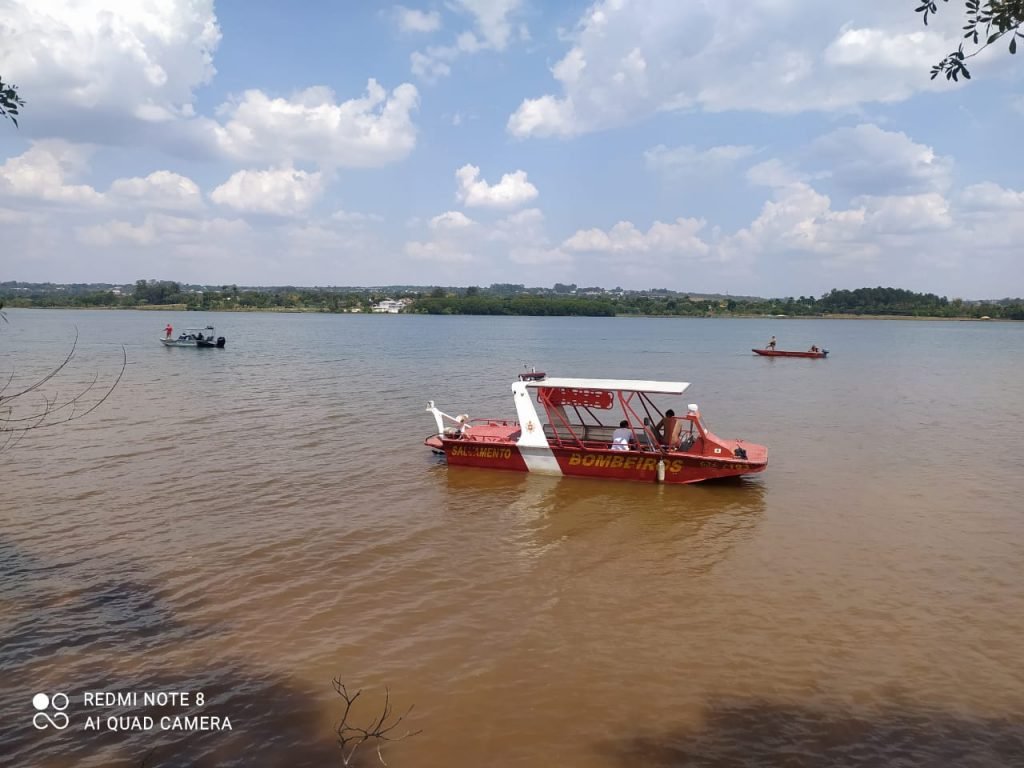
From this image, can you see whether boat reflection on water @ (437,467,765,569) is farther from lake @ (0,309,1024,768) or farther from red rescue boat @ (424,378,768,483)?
red rescue boat @ (424,378,768,483)

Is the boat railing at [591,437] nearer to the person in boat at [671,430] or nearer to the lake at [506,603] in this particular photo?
the person in boat at [671,430]

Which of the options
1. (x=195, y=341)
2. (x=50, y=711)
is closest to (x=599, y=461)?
(x=50, y=711)

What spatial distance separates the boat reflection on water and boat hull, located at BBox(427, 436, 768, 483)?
0.72 ft

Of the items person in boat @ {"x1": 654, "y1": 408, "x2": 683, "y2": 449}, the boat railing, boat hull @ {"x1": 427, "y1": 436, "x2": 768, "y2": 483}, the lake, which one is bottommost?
the lake

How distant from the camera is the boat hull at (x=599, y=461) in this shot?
53.2 feet

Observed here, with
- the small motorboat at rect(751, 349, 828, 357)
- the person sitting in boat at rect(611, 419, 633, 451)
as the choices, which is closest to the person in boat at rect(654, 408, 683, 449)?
the person sitting in boat at rect(611, 419, 633, 451)

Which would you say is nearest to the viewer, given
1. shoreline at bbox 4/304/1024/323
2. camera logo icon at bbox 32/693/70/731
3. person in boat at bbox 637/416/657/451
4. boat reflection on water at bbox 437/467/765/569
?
camera logo icon at bbox 32/693/70/731

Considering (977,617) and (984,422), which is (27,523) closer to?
(977,617)

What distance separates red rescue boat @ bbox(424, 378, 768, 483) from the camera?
16375 millimetres

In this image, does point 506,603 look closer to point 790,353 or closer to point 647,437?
point 647,437

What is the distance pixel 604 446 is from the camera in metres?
17.1

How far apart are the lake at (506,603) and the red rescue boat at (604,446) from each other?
52cm

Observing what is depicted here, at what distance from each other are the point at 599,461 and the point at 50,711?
1213 cm

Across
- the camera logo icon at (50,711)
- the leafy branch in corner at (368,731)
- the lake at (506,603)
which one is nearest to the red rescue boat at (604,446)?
the lake at (506,603)
